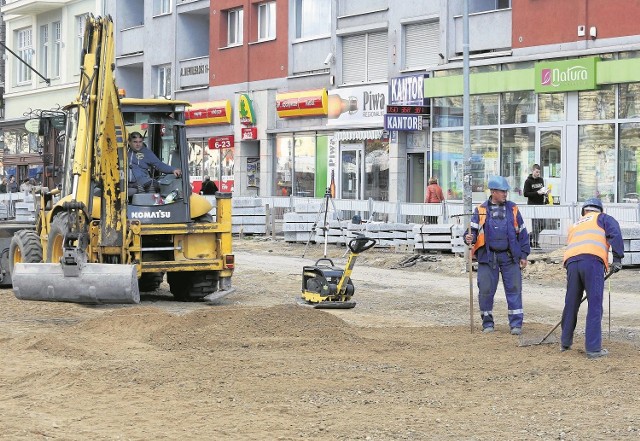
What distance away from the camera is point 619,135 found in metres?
30.0

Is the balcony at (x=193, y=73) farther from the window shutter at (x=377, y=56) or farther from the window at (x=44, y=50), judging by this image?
the window at (x=44, y=50)

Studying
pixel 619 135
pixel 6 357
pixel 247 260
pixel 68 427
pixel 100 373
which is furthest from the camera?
pixel 619 135

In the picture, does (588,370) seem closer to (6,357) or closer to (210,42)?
(6,357)

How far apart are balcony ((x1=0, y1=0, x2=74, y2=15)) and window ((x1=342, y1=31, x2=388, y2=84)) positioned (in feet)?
63.1

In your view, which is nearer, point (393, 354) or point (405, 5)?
point (393, 354)

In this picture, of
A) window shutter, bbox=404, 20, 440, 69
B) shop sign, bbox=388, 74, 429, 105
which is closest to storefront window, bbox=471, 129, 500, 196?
shop sign, bbox=388, 74, 429, 105

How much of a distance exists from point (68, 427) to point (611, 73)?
22527 mm

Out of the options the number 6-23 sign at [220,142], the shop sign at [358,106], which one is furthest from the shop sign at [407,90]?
the number 6-23 sign at [220,142]

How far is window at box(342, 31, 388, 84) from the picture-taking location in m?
37.6

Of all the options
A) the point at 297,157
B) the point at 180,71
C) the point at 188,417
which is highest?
the point at 180,71

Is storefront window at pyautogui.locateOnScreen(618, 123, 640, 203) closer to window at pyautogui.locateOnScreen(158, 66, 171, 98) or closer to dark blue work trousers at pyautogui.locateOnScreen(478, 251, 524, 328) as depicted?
dark blue work trousers at pyautogui.locateOnScreen(478, 251, 524, 328)

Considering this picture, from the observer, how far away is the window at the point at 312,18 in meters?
40.3

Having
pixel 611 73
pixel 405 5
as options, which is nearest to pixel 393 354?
pixel 611 73

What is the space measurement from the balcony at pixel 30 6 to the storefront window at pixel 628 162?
30.6 meters
